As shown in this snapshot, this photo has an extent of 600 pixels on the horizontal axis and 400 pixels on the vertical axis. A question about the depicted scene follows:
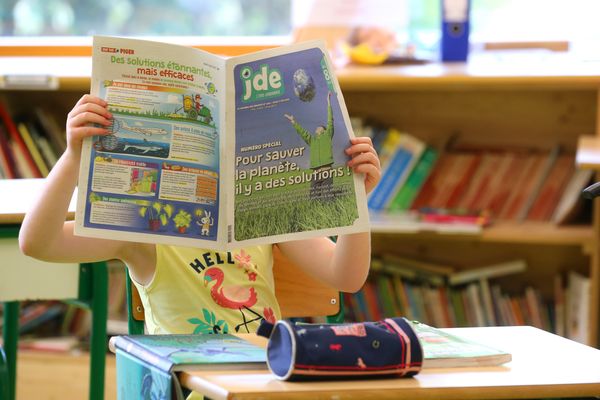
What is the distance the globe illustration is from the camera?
135 centimetres

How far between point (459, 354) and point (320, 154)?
32 centimetres

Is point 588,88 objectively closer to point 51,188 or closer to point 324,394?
point 51,188

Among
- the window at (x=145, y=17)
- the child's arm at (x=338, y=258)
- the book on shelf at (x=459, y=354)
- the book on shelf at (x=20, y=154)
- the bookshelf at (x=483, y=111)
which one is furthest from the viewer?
the window at (x=145, y=17)

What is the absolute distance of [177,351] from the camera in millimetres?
1181

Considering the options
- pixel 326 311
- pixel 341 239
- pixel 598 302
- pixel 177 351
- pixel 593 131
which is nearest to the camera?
pixel 177 351

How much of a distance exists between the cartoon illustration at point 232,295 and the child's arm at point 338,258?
0.35 feet

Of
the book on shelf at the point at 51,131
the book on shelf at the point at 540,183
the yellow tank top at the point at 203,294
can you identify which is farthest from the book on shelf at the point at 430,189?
the yellow tank top at the point at 203,294

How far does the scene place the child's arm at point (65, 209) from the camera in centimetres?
131

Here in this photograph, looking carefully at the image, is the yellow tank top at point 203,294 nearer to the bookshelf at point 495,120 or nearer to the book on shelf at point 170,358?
the book on shelf at point 170,358

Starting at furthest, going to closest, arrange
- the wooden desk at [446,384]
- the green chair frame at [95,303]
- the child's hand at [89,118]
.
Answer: the green chair frame at [95,303]
the child's hand at [89,118]
the wooden desk at [446,384]

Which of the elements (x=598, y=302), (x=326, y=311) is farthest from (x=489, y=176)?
(x=326, y=311)

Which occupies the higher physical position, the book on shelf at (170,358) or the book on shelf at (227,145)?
the book on shelf at (227,145)

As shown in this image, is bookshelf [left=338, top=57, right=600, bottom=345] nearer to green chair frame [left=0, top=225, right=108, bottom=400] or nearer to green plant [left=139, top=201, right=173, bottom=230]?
green chair frame [left=0, top=225, right=108, bottom=400]

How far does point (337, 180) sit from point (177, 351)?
0.33 m
